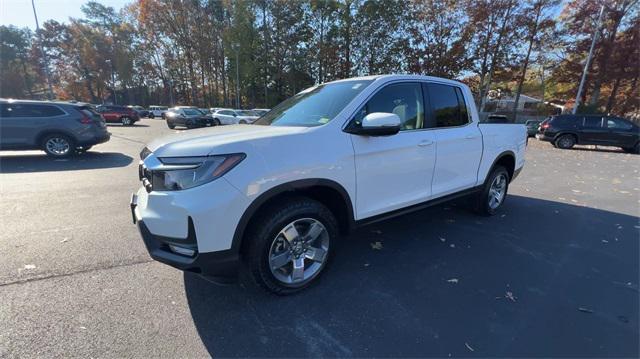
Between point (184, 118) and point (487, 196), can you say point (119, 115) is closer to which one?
point (184, 118)

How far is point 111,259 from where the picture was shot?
126 inches

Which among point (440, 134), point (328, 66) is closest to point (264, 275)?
point (440, 134)

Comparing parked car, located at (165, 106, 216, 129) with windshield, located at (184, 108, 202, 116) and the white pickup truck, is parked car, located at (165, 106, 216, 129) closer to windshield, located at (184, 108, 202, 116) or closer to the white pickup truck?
windshield, located at (184, 108, 202, 116)

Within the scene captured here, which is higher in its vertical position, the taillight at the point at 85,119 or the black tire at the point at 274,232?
the taillight at the point at 85,119

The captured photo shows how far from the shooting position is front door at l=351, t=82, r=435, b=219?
279 centimetres

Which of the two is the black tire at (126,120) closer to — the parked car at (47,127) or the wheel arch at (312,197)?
the parked car at (47,127)

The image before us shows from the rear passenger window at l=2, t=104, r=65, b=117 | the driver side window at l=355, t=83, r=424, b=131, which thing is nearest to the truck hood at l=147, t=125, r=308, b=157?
the driver side window at l=355, t=83, r=424, b=131

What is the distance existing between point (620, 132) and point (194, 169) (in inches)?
734

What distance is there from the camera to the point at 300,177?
2.40 m

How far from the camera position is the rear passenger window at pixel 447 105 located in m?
3.54

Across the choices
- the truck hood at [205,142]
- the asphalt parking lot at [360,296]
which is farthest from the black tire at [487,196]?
the truck hood at [205,142]

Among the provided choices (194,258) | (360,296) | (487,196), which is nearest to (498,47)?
(487,196)

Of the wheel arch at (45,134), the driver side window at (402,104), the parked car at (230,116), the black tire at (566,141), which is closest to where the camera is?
the driver side window at (402,104)

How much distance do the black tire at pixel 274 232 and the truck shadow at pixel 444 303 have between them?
16 cm
